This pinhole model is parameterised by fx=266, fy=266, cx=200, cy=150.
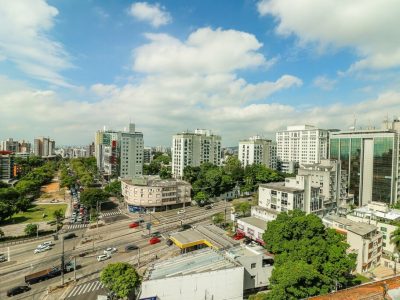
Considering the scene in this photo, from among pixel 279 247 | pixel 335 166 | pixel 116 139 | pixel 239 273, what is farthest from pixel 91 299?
pixel 116 139

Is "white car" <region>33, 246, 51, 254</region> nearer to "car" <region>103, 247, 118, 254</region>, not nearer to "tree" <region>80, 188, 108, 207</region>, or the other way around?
"car" <region>103, 247, 118, 254</region>

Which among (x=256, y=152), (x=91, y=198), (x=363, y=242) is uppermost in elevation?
(x=256, y=152)

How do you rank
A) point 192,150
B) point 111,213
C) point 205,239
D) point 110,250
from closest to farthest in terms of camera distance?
point 205,239
point 110,250
point 111,213
point 192,150

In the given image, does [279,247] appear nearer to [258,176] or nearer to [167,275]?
[167,275]

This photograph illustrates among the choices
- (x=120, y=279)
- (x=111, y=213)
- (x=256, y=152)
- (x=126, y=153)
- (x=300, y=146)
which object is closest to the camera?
(x=120, y=279)

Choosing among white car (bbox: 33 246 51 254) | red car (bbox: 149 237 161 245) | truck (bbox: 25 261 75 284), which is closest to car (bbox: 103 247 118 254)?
truck (bbox: 25 261 75 284)

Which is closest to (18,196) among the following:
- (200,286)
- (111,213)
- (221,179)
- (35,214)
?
(35,214)

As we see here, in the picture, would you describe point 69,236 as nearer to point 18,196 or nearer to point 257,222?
point 18,196
